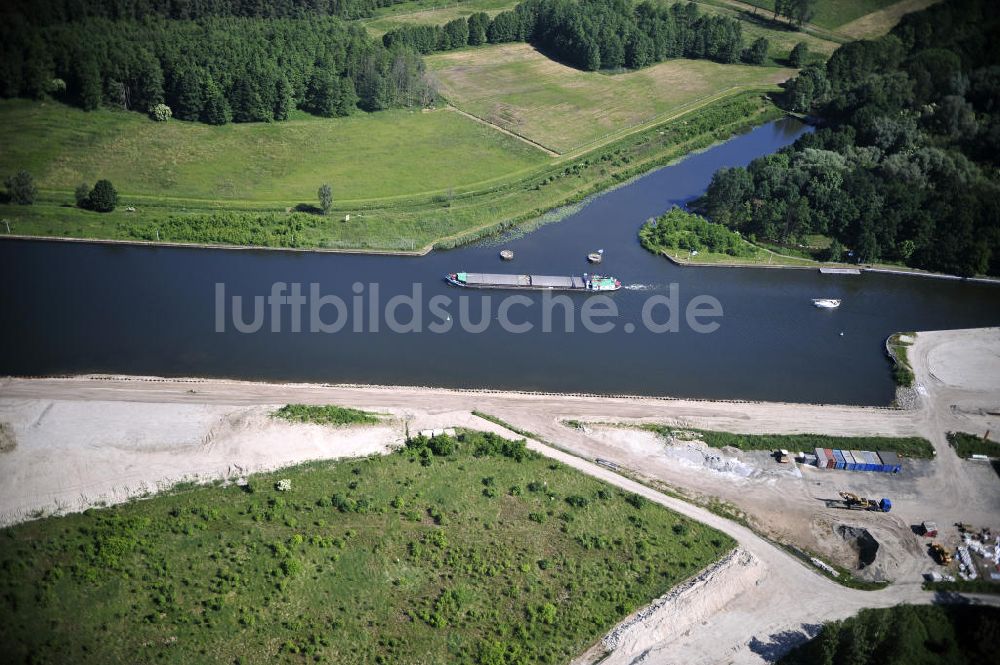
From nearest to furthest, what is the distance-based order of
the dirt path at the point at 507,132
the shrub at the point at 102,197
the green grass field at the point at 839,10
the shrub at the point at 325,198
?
1. the shrub at the point at 102,197
2. the shrub at the point at 325,198
3. the dirt path at the point at 507,132
4. the green grass field at the point at 839,10

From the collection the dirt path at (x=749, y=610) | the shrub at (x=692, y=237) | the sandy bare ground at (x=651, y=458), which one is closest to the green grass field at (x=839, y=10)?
the shrub at (x=692, y=237)

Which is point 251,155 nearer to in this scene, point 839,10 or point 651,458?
point 651,458

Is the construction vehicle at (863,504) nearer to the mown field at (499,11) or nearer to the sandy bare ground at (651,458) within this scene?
the sandy bare ground at (651,458)

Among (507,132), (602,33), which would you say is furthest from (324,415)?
(602,33)

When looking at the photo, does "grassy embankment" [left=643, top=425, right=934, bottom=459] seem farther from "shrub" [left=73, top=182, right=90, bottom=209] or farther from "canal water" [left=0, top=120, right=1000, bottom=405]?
"shrub" [left=73, top=182, right=90, bottom=209]

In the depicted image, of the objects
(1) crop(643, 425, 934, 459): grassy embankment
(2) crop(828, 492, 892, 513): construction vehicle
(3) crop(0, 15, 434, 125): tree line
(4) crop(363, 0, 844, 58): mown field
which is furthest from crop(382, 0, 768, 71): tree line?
(2) crop(828, 492, 892, 513): construction vehicle

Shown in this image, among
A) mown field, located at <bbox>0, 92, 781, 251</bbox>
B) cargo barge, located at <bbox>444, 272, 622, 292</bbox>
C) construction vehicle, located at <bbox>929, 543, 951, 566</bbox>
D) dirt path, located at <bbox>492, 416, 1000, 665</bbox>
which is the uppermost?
mown field, located at <bbox>0, 92, 781, 251</bbox>
